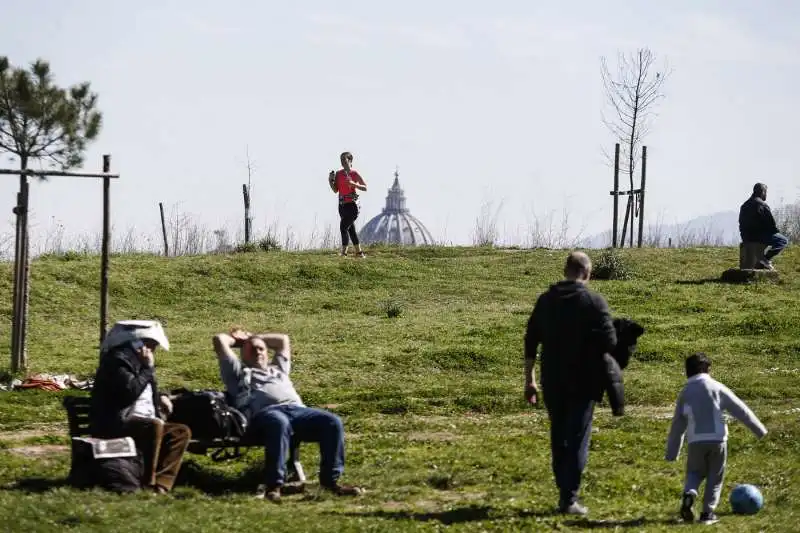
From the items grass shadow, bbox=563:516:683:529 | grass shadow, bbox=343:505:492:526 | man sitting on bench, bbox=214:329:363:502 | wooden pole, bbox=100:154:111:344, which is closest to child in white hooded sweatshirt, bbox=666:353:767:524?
grass shadow, bbox=563:516:683:529

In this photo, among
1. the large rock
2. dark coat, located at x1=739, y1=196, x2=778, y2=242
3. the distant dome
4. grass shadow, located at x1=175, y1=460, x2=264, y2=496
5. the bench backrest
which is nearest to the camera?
grass shadow, located at x1=175, y1=460, x2=264, y2=496

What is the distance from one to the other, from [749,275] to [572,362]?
60.5 ft

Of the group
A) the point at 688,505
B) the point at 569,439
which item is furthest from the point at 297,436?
the point at 688,505

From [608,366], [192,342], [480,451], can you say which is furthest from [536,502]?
[192,342]

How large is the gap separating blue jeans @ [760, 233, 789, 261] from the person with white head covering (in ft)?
61.7

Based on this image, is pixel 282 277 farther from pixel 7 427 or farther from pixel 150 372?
pixel 150 372

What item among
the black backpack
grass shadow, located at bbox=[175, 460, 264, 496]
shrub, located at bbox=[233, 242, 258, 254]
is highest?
shrub, located at bbox=[233, 242, 258, 254]

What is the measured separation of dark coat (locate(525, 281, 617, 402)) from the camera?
35.4 feet

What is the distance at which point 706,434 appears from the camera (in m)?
11.0

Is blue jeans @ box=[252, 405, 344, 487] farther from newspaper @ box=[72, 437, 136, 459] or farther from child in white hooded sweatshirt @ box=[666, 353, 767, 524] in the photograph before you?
child in white hooded sweatshirt @ box=[666, 353, 767, 524]

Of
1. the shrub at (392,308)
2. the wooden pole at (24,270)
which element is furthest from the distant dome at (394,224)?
the wooden pole at (24,270)

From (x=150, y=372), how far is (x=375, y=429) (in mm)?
4274

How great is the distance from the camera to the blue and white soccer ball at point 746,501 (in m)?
11.4

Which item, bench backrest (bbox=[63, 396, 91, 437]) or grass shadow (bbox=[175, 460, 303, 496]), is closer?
grass shadow (bbox=[175, 460, 303, 496])
